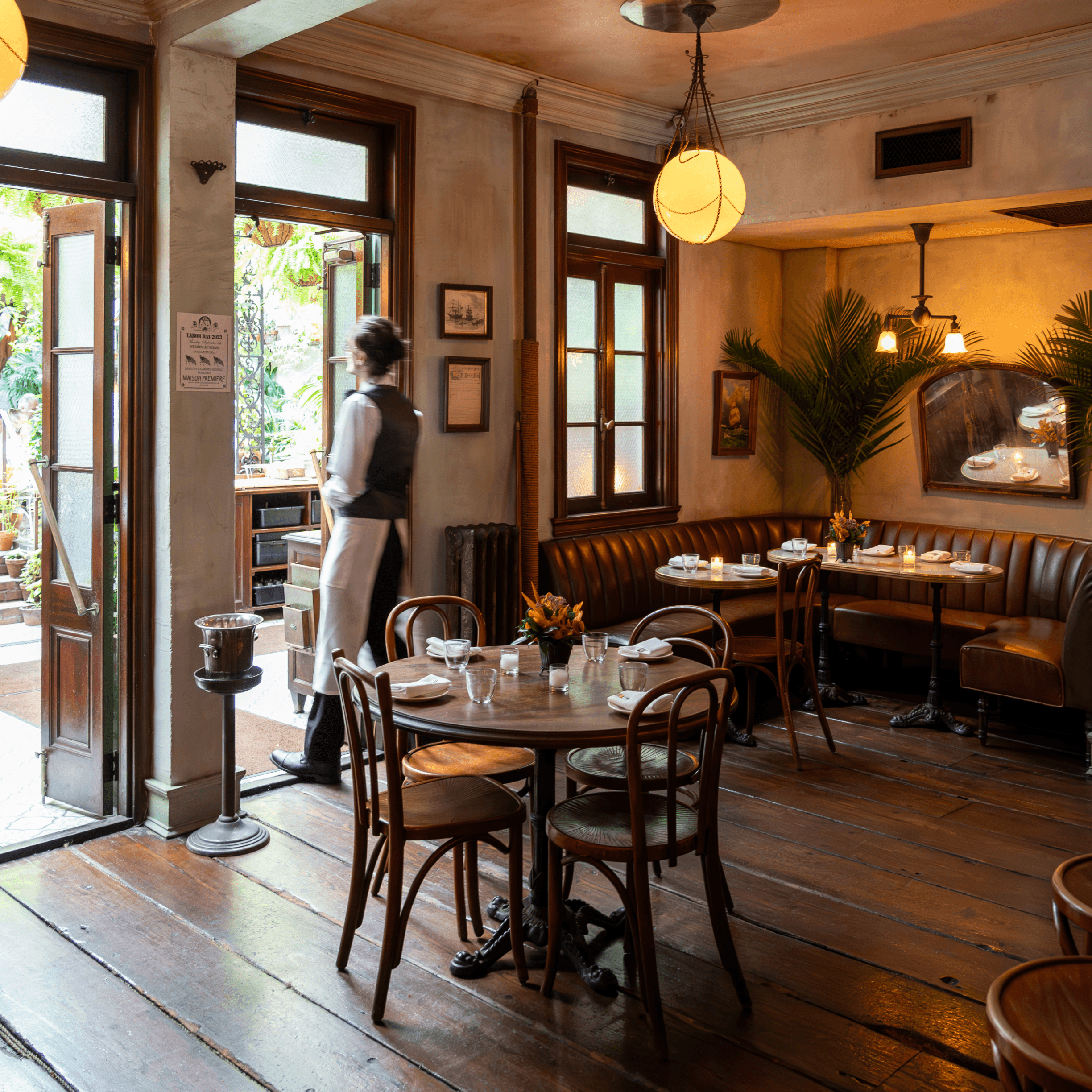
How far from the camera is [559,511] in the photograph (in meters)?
6.07

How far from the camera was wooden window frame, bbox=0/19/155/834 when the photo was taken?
12.7 ft

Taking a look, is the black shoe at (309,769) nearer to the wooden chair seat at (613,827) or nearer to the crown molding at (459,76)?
the wooden chair seat at (613,827)

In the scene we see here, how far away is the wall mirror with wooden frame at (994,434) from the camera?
6469mm

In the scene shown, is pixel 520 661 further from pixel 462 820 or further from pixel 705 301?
pixel 705 301

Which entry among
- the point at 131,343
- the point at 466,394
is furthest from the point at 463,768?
the point at 466,394

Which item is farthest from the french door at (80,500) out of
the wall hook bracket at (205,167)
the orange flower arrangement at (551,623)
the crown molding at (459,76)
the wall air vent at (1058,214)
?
the wall air vent at (1058,214)

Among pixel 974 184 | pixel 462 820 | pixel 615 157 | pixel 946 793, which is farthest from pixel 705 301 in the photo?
pixel 462 820

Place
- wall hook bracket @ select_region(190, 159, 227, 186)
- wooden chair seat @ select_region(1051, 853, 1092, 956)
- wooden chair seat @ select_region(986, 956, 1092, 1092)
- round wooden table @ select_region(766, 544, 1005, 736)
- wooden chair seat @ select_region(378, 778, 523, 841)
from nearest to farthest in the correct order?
wooden chair seat @ select_region(986, 956, 1092, 1092) → wooden chair seat @ select_region(1051, 853, 1092, 956) → wooden chair seat @ select_region(378, 778, 523, 841) → wall hook bracket @ select_region(190, 159, 227, 186) → round wooden table @ select_region(766, 544, 1005, 736)

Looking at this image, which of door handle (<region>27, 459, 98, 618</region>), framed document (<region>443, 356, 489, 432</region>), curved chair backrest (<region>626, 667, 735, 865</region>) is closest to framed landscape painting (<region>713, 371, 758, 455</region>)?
framed document (<region>443, 356, 489, 432</region>)

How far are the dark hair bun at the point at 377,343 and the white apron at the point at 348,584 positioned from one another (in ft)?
2.06

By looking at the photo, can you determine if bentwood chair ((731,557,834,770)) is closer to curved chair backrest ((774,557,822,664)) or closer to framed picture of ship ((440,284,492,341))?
curved chair backrest ((774,557,822,664))

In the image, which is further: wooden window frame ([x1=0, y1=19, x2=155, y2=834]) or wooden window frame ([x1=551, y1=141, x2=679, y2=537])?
wooden window frame ([x1=551, y1=141, x2=679, y2=537])

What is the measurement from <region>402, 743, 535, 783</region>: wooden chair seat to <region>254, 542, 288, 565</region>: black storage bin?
5.65 m

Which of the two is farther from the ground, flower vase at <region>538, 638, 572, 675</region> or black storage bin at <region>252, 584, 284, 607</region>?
flower vase at <region>538, 638, 572, 675</region>
